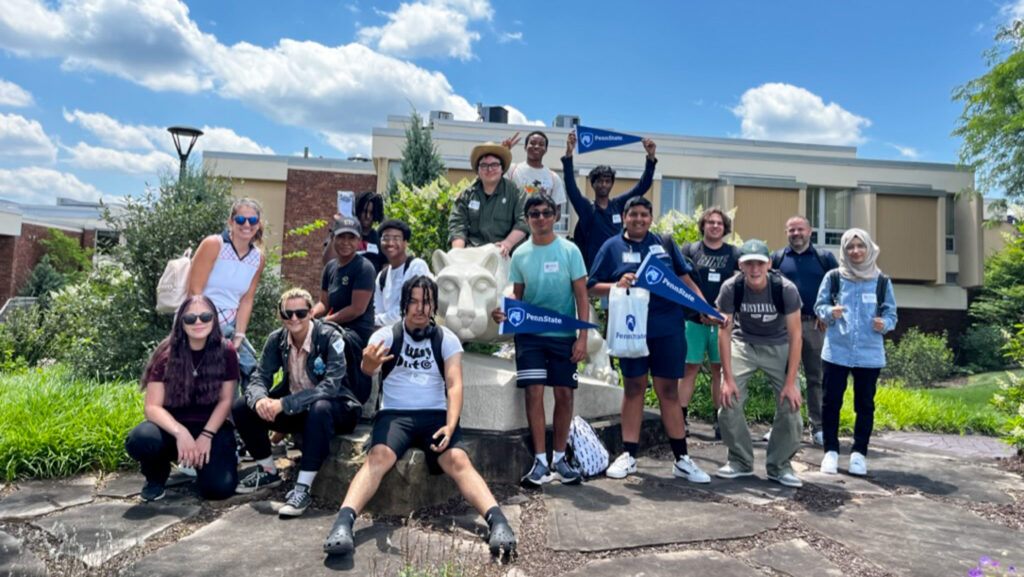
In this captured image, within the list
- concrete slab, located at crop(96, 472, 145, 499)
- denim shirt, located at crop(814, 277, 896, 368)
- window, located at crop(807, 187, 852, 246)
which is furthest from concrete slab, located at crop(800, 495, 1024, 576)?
window, located at crop(807, 187, 852, 246)

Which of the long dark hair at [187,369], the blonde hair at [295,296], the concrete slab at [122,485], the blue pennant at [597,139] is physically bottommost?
the concrete slab at [122,485]

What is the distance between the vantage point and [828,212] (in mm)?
21953

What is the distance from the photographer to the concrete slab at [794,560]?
3.06m

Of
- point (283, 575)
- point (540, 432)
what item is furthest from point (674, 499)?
point (283, 575)

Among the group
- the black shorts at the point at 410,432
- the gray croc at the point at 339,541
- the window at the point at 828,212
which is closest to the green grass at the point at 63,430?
the black shorts at the point at 410,432

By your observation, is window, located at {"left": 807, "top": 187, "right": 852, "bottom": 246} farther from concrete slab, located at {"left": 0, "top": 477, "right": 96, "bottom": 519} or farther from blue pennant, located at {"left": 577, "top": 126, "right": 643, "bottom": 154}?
concrete slab, located at {"left": 0, "top": 477, "right": 96, "bottom": 519}

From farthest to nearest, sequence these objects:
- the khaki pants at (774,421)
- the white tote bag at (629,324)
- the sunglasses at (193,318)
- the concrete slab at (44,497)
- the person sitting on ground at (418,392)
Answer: the khaki pants at (774,421) < the white tote bag at (629,324) < the sunglasses at (193,318) < the concrete slab at (44,497) < the person sitting on ground at (418,392)

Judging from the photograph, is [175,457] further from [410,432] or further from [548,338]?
[548,338]

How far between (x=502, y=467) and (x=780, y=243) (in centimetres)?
1904

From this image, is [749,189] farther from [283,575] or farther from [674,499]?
[283,575]

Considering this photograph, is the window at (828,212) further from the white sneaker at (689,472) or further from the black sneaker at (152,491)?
the black sneaker at (152,491)

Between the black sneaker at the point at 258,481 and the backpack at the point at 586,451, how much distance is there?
6.63ft

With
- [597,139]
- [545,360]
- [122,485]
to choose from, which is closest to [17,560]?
[122,485]

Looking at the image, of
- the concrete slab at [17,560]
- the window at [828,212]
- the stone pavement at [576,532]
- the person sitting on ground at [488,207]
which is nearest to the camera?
the concrete slab at [17,560]
